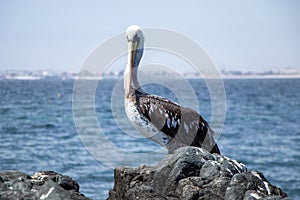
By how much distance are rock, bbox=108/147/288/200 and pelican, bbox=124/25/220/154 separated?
5.85 ft

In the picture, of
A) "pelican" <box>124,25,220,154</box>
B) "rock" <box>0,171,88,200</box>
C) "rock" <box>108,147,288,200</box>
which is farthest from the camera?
"pelican" <box>124,25,220,154</box>

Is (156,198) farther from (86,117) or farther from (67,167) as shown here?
(86,117)

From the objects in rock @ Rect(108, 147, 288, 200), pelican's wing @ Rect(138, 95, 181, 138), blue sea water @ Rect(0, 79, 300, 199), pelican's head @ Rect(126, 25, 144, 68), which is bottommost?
blue sea water @ Rect(0, 79, 300, 199)

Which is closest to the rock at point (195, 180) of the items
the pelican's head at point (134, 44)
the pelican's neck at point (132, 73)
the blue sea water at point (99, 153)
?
the pelican's neck at point (132, 73)

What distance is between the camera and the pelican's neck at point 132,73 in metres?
9.77

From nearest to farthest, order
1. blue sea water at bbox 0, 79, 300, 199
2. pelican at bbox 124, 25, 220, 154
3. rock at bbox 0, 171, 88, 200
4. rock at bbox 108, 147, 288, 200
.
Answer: rock at bbox 0, 171, 88, 200, rock at bbox 108, 147, 288, 200, pelican at bbox 124, 25, 220, 154, blue sea water at bbox 0, 79, 300, 199

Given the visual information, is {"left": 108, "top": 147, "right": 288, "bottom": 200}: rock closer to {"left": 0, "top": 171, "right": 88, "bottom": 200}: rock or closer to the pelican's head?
{"left": 0, "top": 171, "right": 88, "bottom": 200}: rock

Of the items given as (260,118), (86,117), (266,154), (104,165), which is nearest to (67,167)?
(104,165)

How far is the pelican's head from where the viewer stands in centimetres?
973

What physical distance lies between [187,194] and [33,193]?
171 cm

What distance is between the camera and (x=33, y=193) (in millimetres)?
6320

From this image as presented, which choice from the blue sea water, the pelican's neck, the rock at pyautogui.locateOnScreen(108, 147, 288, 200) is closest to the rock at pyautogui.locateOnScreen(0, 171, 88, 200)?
the rock at pyautogui.locateOnScreen(108, 147, 288, 200)

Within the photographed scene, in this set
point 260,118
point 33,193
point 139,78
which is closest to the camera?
point 33,193

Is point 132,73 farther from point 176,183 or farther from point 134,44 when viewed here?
point 176,183
